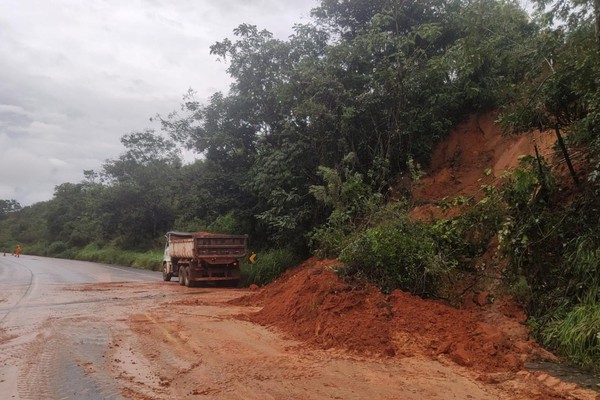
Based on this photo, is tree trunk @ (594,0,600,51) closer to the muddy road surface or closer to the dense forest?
the dense forest

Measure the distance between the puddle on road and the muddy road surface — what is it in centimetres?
28

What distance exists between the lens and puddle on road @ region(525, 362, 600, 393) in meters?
5.86

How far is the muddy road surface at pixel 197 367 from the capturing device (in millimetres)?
5590

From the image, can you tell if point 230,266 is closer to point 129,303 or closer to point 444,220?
point 129,303

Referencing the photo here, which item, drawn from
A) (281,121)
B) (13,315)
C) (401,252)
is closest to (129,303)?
(13,315)

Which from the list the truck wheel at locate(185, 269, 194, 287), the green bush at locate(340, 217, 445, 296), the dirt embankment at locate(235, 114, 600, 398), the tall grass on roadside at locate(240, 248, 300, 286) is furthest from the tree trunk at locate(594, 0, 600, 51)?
the truck wheel at locate(185, 269, 194, 287)

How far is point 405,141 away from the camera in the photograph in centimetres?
1738

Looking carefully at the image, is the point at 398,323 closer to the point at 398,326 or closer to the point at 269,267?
Answer: the point at 398,326

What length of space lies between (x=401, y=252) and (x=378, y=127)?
8572mm

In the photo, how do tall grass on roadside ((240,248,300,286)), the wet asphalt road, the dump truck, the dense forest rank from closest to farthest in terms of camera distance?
the wet asphalt road < the dense forest < the dump truck < tall grass on roadside ((240,248,300,286))

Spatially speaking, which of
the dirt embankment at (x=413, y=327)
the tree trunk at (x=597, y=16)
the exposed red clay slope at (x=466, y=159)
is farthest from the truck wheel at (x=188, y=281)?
the tree trunk at (x=597, y=16)

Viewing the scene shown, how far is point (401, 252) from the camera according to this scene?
9609 mm

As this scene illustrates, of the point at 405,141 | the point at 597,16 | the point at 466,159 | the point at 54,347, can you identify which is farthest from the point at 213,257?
the point at 597,16

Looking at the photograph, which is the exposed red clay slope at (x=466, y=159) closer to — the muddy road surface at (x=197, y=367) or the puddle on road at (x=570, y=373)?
the puddle on road at (x=570, y=373)
